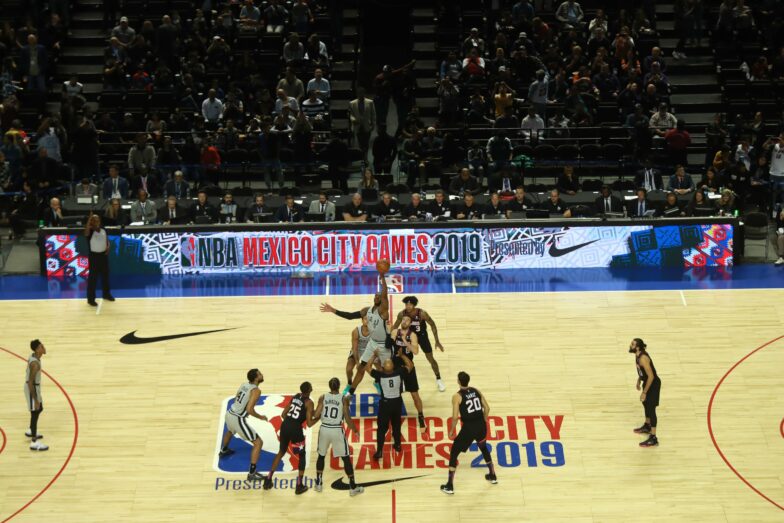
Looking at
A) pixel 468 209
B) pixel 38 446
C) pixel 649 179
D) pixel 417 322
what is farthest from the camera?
pixel 649 179

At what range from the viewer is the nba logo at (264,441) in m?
21.1

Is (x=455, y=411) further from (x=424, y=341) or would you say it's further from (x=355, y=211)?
(x=355, y=211)

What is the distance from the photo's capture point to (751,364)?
24.1 metres

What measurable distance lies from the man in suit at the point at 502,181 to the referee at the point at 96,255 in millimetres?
9334

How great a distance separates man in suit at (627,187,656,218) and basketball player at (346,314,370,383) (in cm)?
902

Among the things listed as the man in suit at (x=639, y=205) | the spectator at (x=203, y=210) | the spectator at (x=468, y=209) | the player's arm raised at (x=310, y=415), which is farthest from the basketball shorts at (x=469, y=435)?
the spectator at (x=203, y=210)

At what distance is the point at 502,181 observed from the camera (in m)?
31.1

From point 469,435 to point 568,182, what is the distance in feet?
39.8

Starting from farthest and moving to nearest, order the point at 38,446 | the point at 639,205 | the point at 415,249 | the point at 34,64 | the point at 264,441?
1. the point at 34,64
2. the point at 639,205
3. the point at 415,249
4. the point at 264,441
5. the point at 38,446

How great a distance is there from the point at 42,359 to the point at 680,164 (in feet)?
54.9

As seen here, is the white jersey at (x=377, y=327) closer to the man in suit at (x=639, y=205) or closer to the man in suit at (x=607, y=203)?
the man in suit at (x=607, y=203)

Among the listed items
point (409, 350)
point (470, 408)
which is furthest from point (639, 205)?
point (470, 408)

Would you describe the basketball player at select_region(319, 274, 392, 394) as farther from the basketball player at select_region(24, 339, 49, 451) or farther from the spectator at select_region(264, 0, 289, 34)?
the spectator at select_region(264, 0, 289, 34)

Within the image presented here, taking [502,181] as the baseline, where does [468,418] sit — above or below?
below
